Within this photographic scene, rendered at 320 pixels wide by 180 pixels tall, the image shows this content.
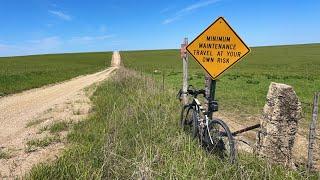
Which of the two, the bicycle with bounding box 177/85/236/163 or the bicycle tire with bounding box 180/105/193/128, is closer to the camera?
the bicycle with bounding box 177/85/236/163

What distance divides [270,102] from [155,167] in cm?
224

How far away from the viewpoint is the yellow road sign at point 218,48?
7.04 metres

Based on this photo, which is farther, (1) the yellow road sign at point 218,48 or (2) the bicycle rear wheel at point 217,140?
(1) the yellow road sign at point 218,48

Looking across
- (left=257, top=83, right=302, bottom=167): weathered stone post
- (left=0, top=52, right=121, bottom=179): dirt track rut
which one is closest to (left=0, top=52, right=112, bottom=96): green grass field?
(left=0, top=52, right=121, bottom=179): dirt track rut

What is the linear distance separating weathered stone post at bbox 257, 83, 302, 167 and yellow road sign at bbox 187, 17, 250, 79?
1068 millimetres

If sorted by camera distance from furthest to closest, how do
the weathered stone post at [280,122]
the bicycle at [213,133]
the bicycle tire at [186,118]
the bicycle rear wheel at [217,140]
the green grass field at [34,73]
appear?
the green grass field at [34,73], the bicycle tire at [186,118], the weathered stone post at [280,122], the bicycle rear wheel at [217,140], the bicycle at [213,133]

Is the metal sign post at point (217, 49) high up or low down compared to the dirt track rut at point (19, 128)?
up

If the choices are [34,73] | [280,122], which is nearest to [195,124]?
[280,122]

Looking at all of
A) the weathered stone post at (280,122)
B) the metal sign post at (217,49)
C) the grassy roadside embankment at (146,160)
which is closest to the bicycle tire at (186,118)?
the grassy roadside embankment at (146,160)

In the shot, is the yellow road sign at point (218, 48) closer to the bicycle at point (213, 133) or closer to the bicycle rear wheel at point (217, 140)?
the bicycle at point (213, 133)

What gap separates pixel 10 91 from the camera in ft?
64.3

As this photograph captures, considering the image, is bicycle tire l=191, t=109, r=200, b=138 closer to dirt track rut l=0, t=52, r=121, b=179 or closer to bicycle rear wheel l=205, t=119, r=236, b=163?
bicycle rear wheel l=205, t=119, r=236, b=163

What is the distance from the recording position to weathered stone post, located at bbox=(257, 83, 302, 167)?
6.13 meters

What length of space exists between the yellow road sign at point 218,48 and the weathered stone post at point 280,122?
3.50 ft
